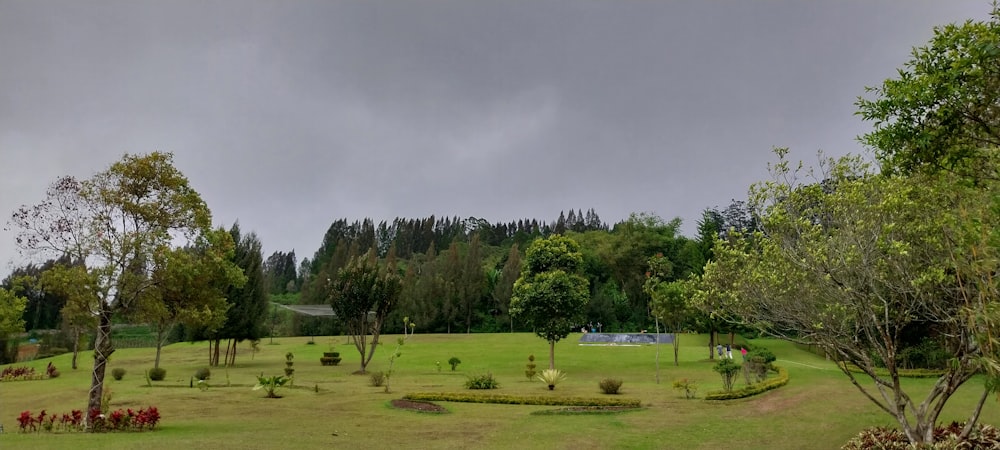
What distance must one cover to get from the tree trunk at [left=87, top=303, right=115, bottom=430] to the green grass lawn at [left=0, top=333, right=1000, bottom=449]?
65.0 inches

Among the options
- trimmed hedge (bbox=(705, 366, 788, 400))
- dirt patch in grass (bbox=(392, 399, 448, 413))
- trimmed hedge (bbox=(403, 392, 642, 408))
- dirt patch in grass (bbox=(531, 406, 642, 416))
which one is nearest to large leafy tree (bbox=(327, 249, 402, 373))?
trimmed hedge (bbox=(403, 392, 642, 408))

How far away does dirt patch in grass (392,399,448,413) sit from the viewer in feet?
61.2

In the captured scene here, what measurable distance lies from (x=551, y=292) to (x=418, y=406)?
46.1 ft

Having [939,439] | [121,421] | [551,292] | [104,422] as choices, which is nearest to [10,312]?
[104,422]

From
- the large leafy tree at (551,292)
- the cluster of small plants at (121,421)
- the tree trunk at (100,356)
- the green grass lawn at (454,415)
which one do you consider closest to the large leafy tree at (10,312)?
the green grass lawn at (454,415)

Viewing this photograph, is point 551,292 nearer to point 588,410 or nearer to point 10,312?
point 588,410

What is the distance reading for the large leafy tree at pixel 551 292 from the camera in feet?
105

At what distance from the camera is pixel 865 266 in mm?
10898

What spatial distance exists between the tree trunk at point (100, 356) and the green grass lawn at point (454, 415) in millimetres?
1650

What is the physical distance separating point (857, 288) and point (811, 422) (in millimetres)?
5157

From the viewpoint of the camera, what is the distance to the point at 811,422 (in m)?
15.0

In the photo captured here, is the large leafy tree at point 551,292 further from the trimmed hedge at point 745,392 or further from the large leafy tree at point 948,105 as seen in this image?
the large leafy tree at point 948,105

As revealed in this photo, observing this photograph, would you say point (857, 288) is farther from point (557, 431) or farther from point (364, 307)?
point (364, 307)

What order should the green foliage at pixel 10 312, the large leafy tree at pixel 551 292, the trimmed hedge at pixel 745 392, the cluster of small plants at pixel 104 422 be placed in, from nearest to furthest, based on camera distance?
the cluster of small plants at pixel 104 422 → the trimmed hedge at pixel 745 392 → the large leafy tree at pixel 551 292 → the green foliage at pixel 10 312
